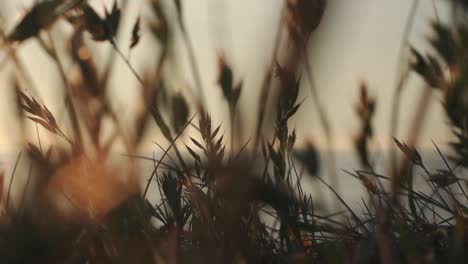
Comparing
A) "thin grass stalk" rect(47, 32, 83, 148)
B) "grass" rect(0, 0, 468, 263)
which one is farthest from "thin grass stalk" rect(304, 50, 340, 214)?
"thin grass stalk" rect(47, 32, 83, 148)

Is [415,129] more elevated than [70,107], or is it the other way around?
[70,107]

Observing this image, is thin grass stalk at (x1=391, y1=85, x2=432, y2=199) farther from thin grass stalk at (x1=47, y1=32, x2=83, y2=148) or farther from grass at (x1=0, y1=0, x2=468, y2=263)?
thin grass stalk at (x1=47, y1=32, x2=83, y2=148)

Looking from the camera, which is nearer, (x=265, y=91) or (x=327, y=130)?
(x=265, y=91)

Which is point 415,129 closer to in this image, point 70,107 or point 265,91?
point 265,91

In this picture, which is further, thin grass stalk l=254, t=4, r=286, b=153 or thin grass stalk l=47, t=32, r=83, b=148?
thin grass stalk l=47, t=32, r=83, b=148

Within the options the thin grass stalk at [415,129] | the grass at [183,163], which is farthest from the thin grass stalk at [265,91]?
the thin grass stalk at [415,129]

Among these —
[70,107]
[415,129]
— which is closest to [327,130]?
[415,129]

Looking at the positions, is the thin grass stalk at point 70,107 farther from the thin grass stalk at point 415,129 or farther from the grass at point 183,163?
the thin grass stalk at point 415,129

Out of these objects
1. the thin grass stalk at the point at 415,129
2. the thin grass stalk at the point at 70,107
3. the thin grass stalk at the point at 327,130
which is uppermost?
the thin grass stalk at the point at 70,107

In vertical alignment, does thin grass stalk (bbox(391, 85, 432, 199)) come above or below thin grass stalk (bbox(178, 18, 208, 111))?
below
